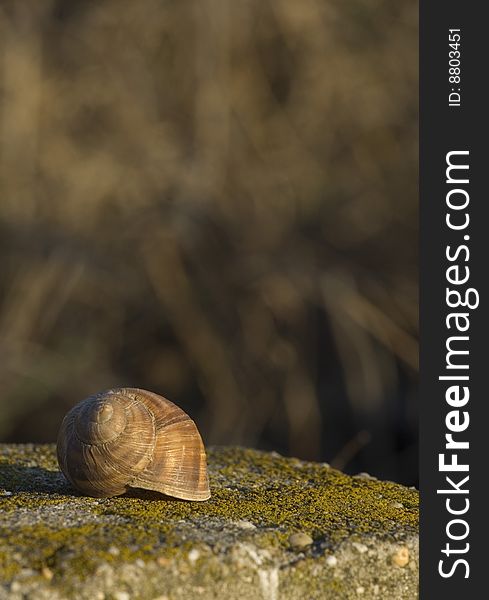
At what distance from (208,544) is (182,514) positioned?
233 mm

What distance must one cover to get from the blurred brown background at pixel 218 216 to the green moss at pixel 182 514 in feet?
9.02

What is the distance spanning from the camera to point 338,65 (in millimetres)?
6715

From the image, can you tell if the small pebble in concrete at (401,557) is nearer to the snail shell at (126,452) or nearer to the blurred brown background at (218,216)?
the snail shell at (126,452)

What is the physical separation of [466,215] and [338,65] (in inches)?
154

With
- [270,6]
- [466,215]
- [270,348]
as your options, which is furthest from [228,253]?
[466,215]

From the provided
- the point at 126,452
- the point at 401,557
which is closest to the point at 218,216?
the point at 126,452

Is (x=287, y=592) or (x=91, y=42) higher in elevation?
(x=91, y=42)

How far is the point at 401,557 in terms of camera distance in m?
2.26

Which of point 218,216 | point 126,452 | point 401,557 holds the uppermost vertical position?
point 218,216

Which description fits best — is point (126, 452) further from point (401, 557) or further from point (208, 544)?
point (401, 557)

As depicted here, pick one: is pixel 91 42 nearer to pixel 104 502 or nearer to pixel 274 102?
pixel 274 102

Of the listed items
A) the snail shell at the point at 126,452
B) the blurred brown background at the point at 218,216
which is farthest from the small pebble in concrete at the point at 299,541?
the blurred brown background at the point at 218,216

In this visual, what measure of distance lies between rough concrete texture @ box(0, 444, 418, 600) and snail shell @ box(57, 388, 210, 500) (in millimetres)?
49

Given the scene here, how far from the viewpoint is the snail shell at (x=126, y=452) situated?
2.40m
